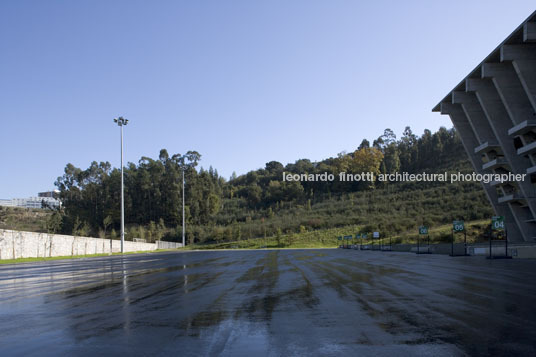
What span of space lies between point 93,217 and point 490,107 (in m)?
87.2

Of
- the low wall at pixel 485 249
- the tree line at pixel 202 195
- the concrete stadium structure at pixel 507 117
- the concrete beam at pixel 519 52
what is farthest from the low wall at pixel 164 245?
the concrete beam at pixel 519 52

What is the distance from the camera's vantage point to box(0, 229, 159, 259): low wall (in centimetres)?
3128

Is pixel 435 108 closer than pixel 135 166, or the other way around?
pixel 435 108

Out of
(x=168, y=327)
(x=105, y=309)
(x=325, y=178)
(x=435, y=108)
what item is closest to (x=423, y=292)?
(x=168, y=327)

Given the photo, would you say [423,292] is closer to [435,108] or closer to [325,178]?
[435,108]

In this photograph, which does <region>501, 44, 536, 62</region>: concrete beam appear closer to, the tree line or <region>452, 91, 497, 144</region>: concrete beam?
<region>452, 91, 497, 144</region>: concrete beam

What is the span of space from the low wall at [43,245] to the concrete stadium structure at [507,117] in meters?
43.3

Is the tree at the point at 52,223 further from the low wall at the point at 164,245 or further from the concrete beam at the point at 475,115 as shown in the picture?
the concrete beam at the point at 475,115

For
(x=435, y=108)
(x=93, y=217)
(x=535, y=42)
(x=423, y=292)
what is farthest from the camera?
(x=93, y=217)

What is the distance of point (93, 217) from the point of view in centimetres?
10019

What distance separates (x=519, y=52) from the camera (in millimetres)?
37312

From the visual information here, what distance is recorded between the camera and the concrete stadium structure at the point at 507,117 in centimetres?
3731

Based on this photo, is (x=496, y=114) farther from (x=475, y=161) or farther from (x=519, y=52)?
(x=519, y=52)

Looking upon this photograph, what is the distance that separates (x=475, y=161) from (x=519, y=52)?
18901mm
